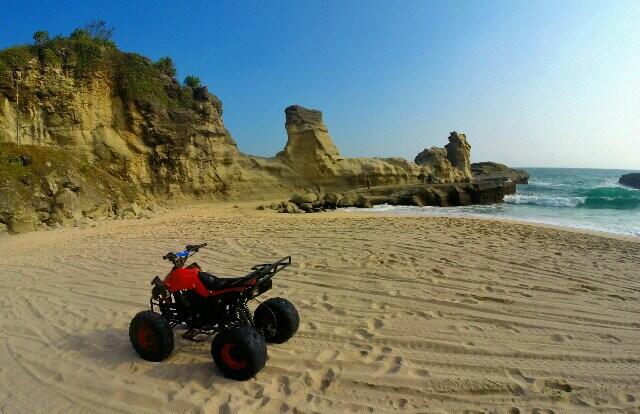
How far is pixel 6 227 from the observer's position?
12.7 m

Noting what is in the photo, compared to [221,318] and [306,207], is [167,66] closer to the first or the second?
[306,207]

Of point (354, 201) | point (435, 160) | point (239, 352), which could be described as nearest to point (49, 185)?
point (239, 352)

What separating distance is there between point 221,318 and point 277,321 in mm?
642

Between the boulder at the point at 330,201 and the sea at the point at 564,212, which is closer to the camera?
the sea at the point at 564,212

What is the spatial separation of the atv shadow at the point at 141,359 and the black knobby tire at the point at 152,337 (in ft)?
0.32

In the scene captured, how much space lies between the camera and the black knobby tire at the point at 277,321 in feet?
14.4

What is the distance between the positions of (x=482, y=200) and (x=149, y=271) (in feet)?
85.8

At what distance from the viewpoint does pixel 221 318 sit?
4.08 metres

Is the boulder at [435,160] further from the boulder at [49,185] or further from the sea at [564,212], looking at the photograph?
the boulder at [49,185]

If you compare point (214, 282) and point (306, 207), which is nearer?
point (214, 282)

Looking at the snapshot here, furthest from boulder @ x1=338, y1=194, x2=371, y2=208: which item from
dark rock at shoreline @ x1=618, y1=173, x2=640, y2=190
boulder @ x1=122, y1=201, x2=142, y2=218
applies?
dark rock at shoreline @ x1=618, y1=173, x2=640, y2=190

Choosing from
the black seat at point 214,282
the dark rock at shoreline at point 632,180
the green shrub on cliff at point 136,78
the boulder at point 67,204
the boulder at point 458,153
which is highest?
the green shrub on cliff at point 136,78

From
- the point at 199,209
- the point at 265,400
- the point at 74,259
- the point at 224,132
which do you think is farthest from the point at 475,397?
the point at 224,132

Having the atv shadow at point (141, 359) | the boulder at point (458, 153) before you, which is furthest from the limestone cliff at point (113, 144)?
the boulder at point (458, 153)
